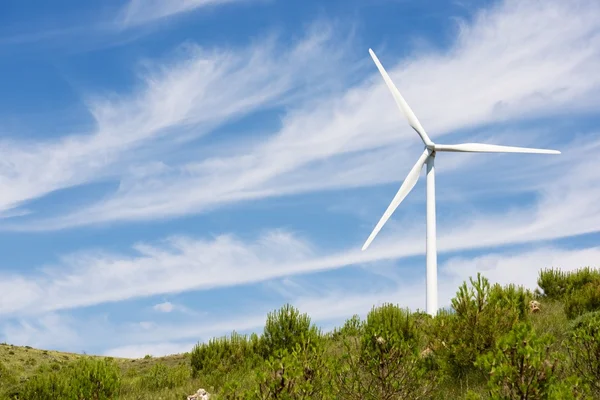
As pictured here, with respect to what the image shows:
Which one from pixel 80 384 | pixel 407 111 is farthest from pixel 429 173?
pixel 80 384

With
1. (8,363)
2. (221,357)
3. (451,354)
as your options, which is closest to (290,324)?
(221,357)

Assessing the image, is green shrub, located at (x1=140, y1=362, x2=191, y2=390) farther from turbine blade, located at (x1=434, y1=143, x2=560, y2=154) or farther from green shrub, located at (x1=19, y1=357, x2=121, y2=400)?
turbine blade, located at (x1=434, y1=143, x2=560, y2=154)

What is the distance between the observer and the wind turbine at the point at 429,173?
30906mm

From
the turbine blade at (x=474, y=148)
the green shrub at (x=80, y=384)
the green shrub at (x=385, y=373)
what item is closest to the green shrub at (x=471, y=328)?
the green shrub at (x=385, y=373)

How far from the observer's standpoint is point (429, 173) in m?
33.6

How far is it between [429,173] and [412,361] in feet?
72.6

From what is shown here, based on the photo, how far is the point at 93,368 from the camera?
2030 centimetres

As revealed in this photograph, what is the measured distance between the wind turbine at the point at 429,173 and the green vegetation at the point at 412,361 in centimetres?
223

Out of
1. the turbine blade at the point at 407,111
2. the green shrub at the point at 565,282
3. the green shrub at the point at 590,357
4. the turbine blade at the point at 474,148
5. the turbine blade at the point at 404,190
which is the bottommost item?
the green shrub at the point at 590,357

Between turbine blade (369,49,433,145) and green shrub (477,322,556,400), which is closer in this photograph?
green shrub (477,322,556,400)

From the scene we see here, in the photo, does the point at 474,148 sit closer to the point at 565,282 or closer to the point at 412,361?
the point at 565,282

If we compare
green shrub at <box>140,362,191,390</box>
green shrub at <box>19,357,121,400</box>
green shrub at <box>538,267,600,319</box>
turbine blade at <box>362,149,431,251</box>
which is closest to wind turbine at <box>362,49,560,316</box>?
turbine blade at <box>362,149,431,251</box>

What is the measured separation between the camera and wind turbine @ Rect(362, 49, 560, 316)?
3091 cm

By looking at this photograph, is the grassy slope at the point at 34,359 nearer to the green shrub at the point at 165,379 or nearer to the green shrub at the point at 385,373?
the green shrub at the point at 165,379
